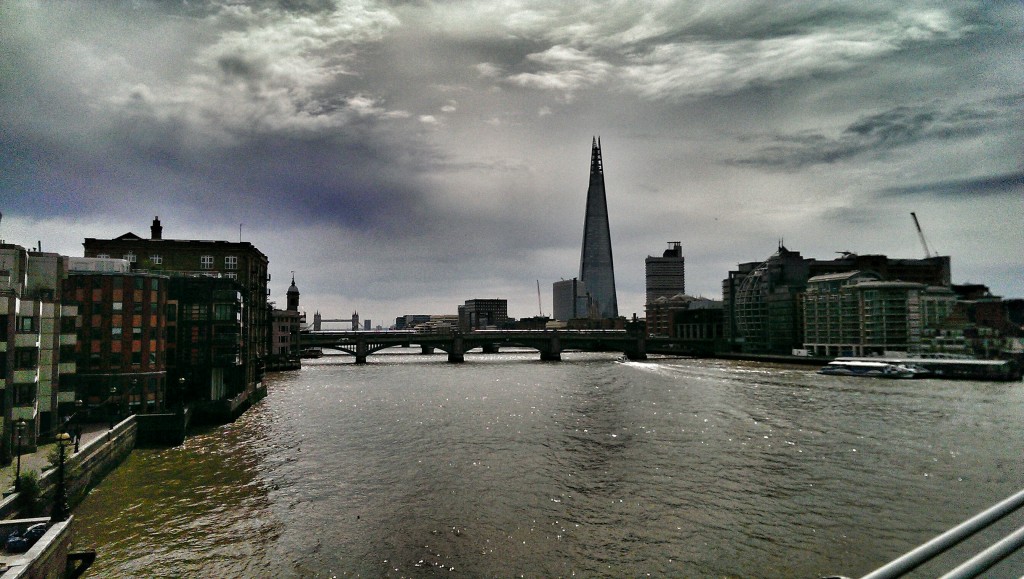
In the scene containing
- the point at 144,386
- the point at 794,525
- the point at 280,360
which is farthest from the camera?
the point at 280,360

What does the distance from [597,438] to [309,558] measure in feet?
110

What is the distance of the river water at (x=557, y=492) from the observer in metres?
28.1

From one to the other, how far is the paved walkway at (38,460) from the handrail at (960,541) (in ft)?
142

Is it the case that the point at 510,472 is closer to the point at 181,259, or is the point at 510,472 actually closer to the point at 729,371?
the point at 181,259

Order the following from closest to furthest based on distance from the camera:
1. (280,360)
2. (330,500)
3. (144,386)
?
(330,500) → (144,386) → (280,360)

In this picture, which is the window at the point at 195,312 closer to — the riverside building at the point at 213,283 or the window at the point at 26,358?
the riverside building at the point at 213,283

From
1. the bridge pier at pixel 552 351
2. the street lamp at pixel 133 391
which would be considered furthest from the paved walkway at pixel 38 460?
the bridge pier at pixel 552 351

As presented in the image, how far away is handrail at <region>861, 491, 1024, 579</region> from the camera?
166 inches

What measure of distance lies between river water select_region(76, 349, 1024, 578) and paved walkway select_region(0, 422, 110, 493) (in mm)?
3756

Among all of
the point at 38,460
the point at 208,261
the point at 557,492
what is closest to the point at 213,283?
the point at 208,261

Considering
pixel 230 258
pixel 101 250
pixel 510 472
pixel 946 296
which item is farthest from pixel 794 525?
pixel 946 296

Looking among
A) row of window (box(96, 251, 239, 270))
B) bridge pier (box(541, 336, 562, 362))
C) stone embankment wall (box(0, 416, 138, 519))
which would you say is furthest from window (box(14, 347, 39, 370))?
bridge pier (box(541, 336, 562, 362))

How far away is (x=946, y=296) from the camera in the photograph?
16475cm

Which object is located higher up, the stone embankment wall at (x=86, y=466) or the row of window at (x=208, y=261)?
the row of window at (x=208, y=261)
